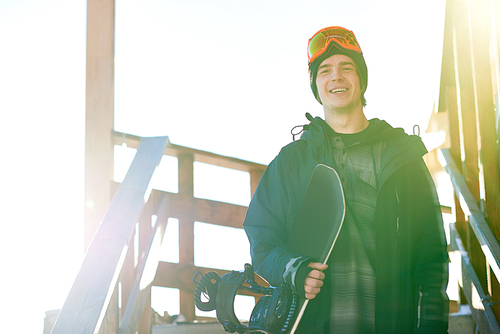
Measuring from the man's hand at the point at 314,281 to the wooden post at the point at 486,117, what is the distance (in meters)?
1.43

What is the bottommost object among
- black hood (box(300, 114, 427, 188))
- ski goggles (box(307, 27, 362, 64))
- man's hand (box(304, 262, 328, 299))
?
man's hand (box(304, 262, 328, 299))

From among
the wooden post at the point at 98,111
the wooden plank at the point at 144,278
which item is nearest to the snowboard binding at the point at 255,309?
the wooden plank at the point at 144,278

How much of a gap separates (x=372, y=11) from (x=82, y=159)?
4.99 meters

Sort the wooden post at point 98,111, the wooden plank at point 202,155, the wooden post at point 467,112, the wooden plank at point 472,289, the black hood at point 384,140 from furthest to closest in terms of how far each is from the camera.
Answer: the wooden plank at point 202,155, the wooden post at point 98,111, the wooden post at point 467,112, the wooden plank at point 472,289, the black hood at point 384,140

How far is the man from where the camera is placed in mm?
1708

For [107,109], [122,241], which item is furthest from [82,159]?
[122,241]

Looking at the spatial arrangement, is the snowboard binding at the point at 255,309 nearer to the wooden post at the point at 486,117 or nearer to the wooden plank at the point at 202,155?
the wooden post at the point at 486,117

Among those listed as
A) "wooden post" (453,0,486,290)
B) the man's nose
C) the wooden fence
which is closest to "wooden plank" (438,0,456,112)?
the wooden fence

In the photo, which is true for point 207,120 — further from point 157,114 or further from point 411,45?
point 411,45

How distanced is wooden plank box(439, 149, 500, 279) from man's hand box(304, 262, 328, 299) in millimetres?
1116

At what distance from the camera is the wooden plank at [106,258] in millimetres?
1897

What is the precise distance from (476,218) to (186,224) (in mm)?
1881

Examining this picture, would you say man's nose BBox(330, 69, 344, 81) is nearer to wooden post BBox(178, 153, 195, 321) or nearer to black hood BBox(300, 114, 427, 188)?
black hood BBox(300, 114, 427, 188)

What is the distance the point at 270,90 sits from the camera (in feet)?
27.8
